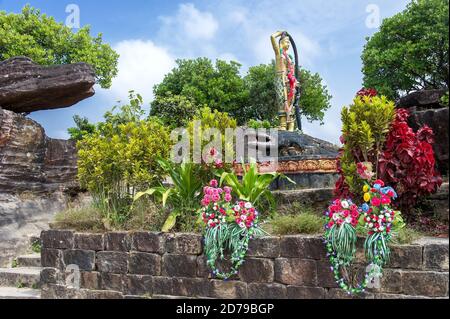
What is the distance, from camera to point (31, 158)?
9.24 m

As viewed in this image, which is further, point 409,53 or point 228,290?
point 409,53

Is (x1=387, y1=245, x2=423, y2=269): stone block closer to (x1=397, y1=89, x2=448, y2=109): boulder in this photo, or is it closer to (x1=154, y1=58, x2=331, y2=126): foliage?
(x1=397, y1=89, x2=448, y2=109): boulder

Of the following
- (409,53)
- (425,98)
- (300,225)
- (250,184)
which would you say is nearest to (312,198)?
(250,184)

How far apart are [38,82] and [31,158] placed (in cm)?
144

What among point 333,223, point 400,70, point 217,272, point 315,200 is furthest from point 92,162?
point 400,70

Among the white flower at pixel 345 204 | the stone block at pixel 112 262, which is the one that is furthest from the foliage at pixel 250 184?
the stone block at pixel 112 262

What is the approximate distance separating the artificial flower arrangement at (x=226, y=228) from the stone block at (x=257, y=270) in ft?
0.25

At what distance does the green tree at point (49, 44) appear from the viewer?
19.1 m

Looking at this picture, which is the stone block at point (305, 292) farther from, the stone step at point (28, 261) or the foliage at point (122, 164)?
the stone step at point (28, 261)

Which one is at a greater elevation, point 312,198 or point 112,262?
point 312,198

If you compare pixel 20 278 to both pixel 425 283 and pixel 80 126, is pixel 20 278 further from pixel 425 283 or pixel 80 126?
pixel 80 126

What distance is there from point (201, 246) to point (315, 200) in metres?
1.77

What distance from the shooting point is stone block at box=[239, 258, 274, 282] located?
5.39m
